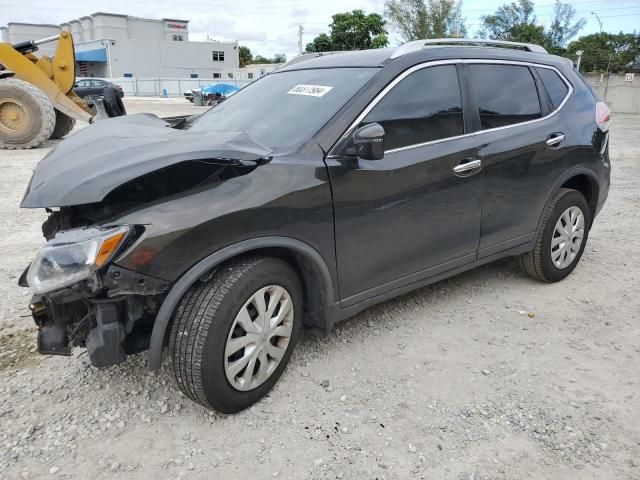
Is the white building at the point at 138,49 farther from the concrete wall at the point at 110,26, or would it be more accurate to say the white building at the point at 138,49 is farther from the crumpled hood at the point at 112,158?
the crumpled hood at the point at 112,158

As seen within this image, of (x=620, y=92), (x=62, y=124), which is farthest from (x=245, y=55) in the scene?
(x=62, y=124)

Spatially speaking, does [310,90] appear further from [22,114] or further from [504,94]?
[22,114]

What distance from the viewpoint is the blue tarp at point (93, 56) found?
200 ft

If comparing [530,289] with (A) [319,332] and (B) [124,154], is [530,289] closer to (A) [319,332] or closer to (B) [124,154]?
(A) [319,332]

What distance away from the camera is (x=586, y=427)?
262cm

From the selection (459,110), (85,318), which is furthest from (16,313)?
(459,110)

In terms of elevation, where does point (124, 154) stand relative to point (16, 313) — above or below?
above

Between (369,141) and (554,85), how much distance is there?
2.21 m

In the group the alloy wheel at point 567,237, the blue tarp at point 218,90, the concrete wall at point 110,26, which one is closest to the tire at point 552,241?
the alloy wheel at point 567,237

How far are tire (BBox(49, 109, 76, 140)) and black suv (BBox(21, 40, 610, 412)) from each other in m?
11.0

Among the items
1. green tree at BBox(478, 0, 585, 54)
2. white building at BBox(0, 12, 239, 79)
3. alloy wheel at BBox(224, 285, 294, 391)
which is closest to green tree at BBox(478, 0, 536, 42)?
green tree at BBox(478, 0, 585, 54)

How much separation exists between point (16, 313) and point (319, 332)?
2259 millimetres

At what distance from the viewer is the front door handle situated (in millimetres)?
3339

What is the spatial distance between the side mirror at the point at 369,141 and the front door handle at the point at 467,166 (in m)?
0.77
